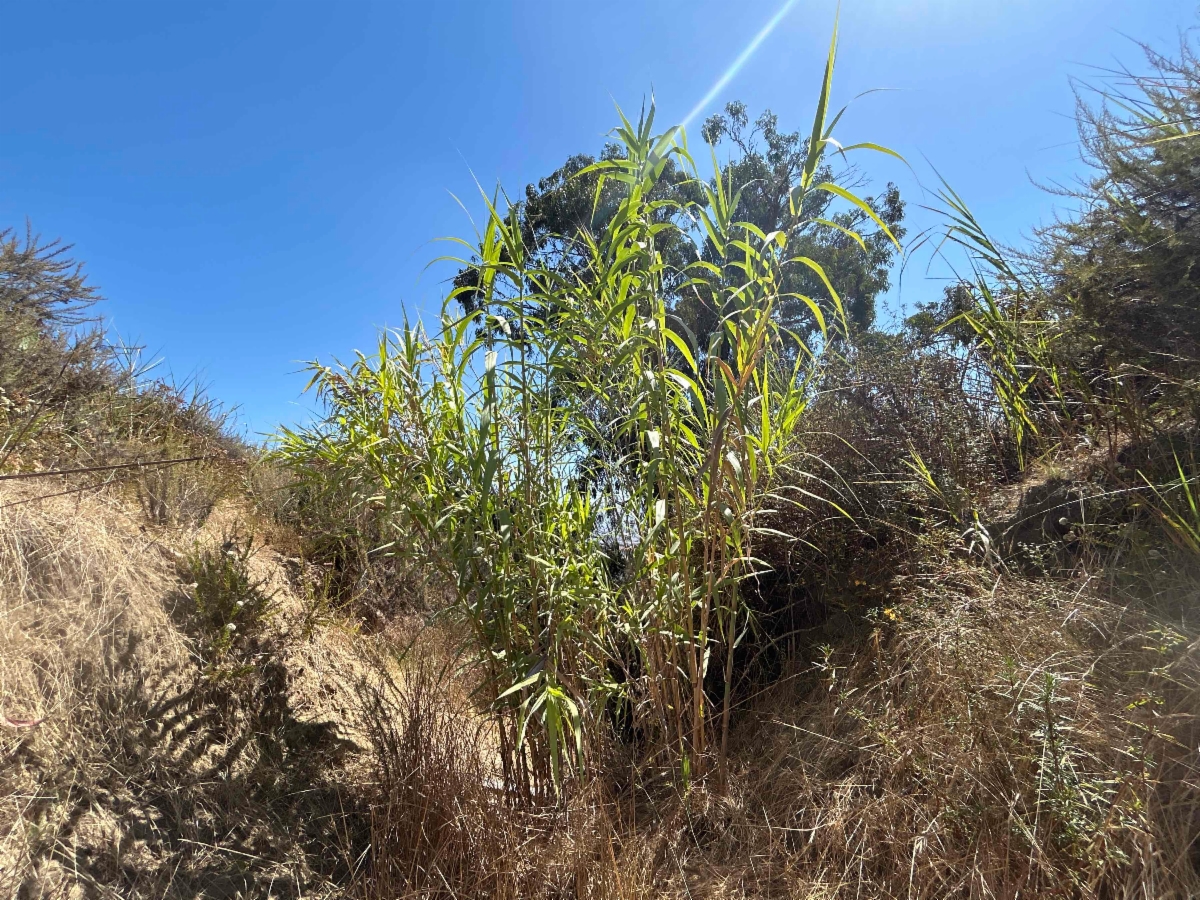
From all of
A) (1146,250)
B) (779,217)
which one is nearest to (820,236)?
(779,217)

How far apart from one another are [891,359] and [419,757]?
116 inches

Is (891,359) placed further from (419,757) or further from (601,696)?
(419,757)

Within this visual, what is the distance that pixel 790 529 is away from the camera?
295cm

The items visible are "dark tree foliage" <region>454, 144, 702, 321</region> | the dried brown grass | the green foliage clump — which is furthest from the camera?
"dark tree foliage" <region>454, 144, 702, 321</region>

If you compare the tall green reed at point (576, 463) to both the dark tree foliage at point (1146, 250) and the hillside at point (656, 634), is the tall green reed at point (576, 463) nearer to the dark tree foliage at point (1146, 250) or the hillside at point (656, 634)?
the hillside at point (656, 634)

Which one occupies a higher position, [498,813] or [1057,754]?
[1057,754]

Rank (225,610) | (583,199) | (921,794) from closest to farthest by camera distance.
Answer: (921,794)
(225,610)
(583,199)

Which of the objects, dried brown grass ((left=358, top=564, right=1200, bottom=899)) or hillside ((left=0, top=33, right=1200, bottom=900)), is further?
hillside ((left=0, top=33, right=1200, bottom=900))

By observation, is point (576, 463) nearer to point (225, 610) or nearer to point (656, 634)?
point (656, 634)

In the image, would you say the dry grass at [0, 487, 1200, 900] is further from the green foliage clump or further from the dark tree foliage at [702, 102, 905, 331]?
the dark tree foliage at [702, 102, 905, 331]

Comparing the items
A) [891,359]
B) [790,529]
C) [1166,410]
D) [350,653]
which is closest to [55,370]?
[350,653]

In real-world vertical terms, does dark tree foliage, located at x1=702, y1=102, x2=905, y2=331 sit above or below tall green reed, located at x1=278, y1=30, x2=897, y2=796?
above

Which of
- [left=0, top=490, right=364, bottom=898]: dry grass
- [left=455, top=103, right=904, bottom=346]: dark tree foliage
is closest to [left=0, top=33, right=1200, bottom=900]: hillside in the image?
[left=0, top=490, right=364, bottom=898]: dry grass

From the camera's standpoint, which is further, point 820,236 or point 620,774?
point 820,236
